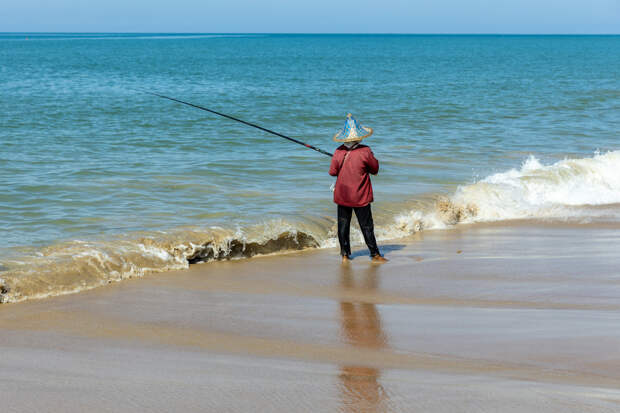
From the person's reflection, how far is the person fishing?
362 mm

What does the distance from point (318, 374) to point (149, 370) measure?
87 centimetres

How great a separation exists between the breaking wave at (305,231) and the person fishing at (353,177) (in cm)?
99

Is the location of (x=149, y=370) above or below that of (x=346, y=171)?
below

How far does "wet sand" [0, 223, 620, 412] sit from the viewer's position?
339cm

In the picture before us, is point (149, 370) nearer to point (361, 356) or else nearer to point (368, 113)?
point (361, 356)

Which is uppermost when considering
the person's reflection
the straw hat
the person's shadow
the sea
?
the straw hat

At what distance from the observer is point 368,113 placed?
76.7ft

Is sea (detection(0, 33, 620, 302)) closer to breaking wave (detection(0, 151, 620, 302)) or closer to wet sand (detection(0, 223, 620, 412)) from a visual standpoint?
breaking wave (detection(0, 151, 620, 302))

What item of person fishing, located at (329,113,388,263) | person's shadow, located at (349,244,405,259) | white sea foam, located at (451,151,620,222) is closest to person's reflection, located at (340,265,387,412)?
person fishing, located at (329,113,388,263)

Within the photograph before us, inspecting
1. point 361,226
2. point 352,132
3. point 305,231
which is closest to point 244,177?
point 305,231

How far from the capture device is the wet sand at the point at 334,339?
339cm

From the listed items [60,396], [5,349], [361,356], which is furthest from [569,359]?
[5,349]

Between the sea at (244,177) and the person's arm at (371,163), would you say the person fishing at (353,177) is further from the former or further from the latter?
the sea at (244,177)

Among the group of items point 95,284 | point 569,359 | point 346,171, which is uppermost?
point 346,171
